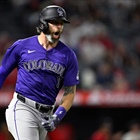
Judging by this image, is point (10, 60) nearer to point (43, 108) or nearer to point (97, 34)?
point (43, 108)

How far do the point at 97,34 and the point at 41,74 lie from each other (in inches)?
262

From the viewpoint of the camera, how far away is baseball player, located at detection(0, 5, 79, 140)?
5.23m

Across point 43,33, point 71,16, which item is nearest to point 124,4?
point 71,16

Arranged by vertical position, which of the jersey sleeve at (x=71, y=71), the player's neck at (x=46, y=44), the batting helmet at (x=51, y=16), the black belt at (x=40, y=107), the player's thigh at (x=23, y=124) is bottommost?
the player's thigh at (x=23, y=124)

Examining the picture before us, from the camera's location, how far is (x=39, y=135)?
537 cm

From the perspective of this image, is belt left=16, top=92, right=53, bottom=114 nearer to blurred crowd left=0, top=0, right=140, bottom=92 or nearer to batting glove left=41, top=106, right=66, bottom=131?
batting glove left=41, top=106, right=66, bottom=131

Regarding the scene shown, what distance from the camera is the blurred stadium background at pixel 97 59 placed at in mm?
10273

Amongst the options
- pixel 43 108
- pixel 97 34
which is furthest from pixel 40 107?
pixel 97 34

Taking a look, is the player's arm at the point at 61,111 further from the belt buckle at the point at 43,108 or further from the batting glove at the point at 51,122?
the belt buckle at the point at 43,108

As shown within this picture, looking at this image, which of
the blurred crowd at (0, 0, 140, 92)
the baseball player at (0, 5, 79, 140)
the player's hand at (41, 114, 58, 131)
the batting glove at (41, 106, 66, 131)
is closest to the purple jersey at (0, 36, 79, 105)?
the baseball player at (0, 5, 79, 140)

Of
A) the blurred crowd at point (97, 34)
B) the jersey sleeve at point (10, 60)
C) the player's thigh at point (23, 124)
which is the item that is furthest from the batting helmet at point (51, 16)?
the blurred crowd at point (97, 34)

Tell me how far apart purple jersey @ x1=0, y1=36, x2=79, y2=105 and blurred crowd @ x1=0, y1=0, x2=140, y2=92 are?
490 centimetres

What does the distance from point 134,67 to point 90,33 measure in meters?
1.24

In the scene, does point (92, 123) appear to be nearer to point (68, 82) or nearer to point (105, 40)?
point (105, 40)
